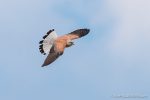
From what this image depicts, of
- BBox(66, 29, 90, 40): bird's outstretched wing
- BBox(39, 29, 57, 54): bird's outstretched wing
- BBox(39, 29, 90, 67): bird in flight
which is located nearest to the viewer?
BBox(39, 29, 90, 67): bird in flight

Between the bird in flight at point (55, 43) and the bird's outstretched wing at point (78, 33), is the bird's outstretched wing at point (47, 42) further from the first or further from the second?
the bird's outstretched wing at point (78, 33)

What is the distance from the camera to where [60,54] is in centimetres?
3297

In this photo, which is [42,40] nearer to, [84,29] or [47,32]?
[47,32]

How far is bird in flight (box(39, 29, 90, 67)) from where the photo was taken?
3284 centimetres

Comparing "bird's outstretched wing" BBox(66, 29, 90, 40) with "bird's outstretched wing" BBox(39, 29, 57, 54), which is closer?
"bird's outstretched wing" BBox(39, 29, 57, 54)

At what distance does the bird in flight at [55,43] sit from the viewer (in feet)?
108

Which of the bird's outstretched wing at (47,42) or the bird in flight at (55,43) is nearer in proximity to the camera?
the bird in flight at (55,43)

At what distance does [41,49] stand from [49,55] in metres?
0.53

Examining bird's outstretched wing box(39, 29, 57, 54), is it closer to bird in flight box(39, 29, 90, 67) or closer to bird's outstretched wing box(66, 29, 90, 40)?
bird in flight box(39, 29, 90, 67)

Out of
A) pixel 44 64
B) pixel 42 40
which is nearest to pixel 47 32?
pixel 42 40

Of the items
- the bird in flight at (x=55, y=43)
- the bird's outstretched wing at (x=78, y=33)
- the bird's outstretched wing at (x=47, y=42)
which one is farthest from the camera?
the bird's outstretched wing at (x=78, y=33)

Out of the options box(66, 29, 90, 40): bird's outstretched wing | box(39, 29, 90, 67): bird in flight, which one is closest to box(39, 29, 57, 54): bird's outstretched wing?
box(39, 29, 90, 67): bird in flight

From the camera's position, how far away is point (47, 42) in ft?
112

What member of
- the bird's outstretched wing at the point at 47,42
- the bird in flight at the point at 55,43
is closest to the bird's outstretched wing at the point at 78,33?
the bird in flight at the point at 55,43
